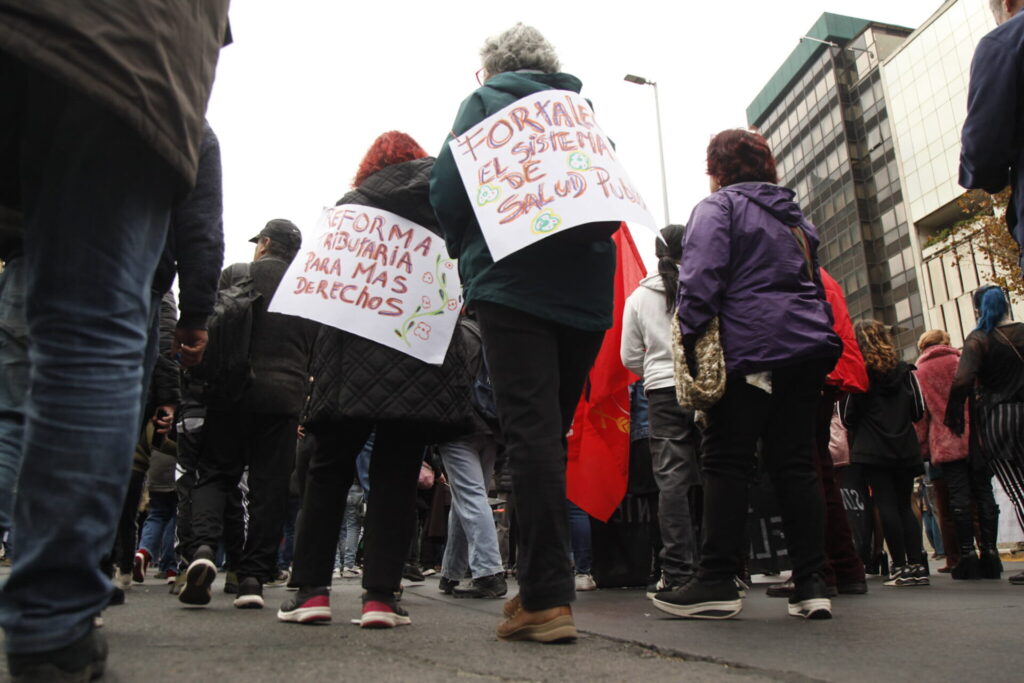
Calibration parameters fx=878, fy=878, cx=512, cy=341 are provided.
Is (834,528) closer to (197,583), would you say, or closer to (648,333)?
(648,333)

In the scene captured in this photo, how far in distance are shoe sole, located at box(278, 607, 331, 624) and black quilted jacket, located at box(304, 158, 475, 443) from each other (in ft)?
2.19

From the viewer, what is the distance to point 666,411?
187 inches

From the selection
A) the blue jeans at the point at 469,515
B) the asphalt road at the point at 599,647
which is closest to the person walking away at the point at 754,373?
the asphalt road at the point at 599,647

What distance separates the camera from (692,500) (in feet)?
18.5

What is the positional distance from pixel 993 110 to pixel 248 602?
337 cm

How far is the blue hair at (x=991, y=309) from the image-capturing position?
585 cm

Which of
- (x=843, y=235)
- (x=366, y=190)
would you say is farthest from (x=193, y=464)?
(x=843, y=235)

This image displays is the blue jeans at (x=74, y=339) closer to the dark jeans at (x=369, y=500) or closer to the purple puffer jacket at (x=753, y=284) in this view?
the dark jeans at (x=369, y=500)

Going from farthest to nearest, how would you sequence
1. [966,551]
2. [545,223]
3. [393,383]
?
[966,551] → [393,383] → [545,223]

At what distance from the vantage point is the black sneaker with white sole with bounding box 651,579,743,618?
3279 mm

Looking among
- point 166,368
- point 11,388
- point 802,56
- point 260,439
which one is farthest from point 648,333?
point 802,56

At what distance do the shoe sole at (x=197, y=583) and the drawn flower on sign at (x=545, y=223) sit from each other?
86.9 inches

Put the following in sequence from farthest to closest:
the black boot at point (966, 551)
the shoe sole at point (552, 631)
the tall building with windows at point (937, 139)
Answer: the tall building with windows at point (937, 139) < the black boot at point (966, 551) < the shoe sole at point (552, 631)

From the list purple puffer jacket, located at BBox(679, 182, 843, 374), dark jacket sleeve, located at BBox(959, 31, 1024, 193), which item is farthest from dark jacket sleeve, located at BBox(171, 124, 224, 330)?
dark jacket sleeve, located at BBox(959, 31, 1024, 193)
